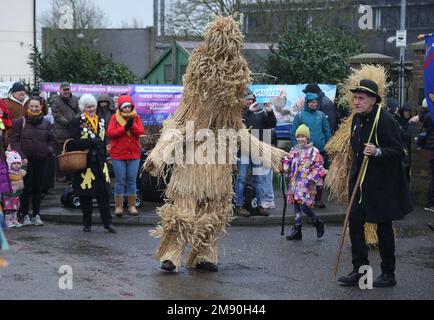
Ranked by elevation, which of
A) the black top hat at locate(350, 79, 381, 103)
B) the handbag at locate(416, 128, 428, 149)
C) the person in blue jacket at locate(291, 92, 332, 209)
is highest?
the black top hat at locate(350, 79, 381, 103)

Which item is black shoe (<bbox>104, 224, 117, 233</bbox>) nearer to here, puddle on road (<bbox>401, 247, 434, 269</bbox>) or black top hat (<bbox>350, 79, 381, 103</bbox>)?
puddle on road (<bbox>401, 247, 434, 269</bbox>)

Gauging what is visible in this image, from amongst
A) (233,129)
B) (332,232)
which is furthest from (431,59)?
(233,129)

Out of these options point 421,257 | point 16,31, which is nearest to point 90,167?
point 421,257

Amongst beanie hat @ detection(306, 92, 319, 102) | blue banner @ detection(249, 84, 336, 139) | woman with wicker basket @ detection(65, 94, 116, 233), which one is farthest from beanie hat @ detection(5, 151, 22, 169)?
blue banner @ detection(249, 84, 336, 139)

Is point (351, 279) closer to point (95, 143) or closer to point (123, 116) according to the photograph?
point (95, 143)

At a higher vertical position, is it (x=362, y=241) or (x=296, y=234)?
(x=362, y=241)

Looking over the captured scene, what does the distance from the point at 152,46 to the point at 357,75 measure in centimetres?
4141

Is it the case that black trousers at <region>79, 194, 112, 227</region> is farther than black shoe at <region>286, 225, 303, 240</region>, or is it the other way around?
black trousers at <region>79, 194, 112, 227</region>

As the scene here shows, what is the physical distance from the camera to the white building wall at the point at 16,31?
46375 mm

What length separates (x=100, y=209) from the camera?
1111cm

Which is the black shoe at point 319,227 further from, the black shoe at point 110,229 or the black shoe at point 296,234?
the black shoe at point 110,229

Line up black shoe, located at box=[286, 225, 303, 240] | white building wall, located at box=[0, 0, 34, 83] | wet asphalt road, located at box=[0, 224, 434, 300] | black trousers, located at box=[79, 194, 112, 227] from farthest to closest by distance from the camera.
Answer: white building wall, located at box=[0, 0, 34, 83]
black trousers, located at box=[79, 194, 112, 227]
black shoe, located at box=[286, 225, 303, 240]
wet asphalt road, located at box=[0, 224, 434, 300]

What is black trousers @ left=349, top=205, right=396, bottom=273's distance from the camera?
26.2 ft

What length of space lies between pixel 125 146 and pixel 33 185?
4.41 ft
